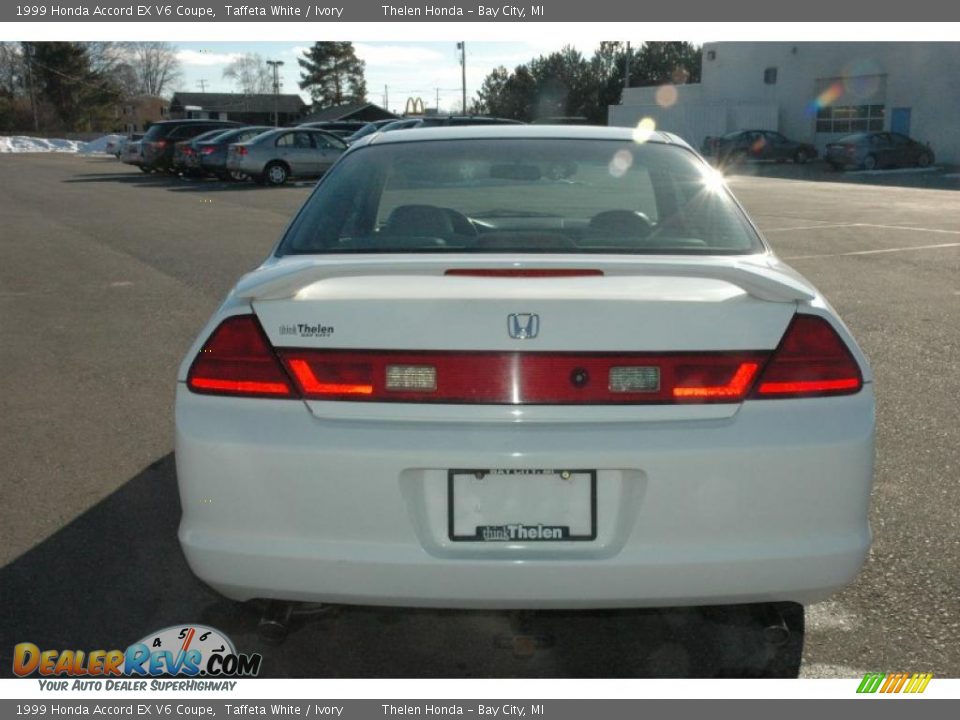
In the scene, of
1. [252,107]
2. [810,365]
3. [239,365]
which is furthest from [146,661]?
[252,107]

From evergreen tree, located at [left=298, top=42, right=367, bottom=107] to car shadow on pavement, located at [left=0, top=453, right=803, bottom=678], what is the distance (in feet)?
361

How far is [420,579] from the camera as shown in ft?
8.61

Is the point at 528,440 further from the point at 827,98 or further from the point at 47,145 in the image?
the point at 47,145

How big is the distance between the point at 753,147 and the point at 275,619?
138 ft

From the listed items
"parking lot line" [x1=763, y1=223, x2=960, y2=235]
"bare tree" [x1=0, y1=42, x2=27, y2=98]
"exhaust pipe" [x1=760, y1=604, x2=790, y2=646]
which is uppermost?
"bare tree" [x1=0, y1=42, x2=27, y2=98]

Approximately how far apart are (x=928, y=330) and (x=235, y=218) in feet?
41.1

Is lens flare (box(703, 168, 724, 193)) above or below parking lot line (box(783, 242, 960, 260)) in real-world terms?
above

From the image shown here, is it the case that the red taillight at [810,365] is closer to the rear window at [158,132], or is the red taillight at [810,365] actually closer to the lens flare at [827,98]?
the rear window at [158,132]

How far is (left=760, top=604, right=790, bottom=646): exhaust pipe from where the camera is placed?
2.95 metres

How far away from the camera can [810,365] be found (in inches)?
109

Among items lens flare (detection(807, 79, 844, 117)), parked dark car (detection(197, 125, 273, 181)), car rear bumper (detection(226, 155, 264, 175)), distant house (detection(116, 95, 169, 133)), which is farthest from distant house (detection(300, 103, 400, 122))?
car rear bumper (detection(226, 155, 264, 175))

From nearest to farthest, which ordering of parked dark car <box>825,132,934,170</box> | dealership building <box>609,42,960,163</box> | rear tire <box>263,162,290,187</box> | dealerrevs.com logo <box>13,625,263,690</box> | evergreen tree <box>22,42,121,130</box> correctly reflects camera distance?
dealerrevs.com logo <box>13,625,263,690</box> → rear tire <box>263,162,290,187</box> → parked dark car <box>825,132,934,170</box> → dealership building <box>609,42,960,163</box> → evergreen tree <box>22,42,121,130</box>

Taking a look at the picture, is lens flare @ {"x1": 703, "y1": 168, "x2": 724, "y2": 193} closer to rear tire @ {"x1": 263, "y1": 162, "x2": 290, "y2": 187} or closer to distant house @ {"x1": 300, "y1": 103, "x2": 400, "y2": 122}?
rear tire @ {"x1": 263, "y1": 162, "x2": 290, "y2": 187}

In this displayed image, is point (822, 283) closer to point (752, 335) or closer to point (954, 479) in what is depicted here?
point (954, 479)
